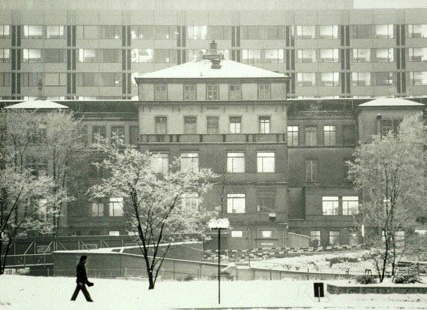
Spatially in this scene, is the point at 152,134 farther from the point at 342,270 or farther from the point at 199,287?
the point at 199,287

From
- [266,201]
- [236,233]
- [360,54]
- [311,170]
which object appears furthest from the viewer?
[360,54]

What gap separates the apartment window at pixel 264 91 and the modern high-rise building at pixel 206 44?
3081 centimetres

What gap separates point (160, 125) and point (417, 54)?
48.9 m

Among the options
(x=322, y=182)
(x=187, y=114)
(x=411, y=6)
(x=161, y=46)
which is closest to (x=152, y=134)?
(x=187, y=114)

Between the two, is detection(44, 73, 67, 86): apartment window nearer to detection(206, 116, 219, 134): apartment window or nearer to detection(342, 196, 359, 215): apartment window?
detection(206, 116, 219, 134): apartment window

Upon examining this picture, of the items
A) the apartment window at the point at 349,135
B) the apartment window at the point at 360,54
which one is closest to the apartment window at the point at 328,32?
the apartment window at the point at 360,54

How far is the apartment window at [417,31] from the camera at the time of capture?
105m

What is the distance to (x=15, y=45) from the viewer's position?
10506 cm

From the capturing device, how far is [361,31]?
105562mm

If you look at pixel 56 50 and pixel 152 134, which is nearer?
pixel 152 134

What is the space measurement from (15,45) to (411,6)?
194 feet

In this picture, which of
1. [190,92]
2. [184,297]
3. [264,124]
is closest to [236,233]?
[264,124]

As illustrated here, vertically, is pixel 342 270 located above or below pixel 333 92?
below

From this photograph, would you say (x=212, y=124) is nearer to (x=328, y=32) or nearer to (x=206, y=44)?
(x=206, y=44)
